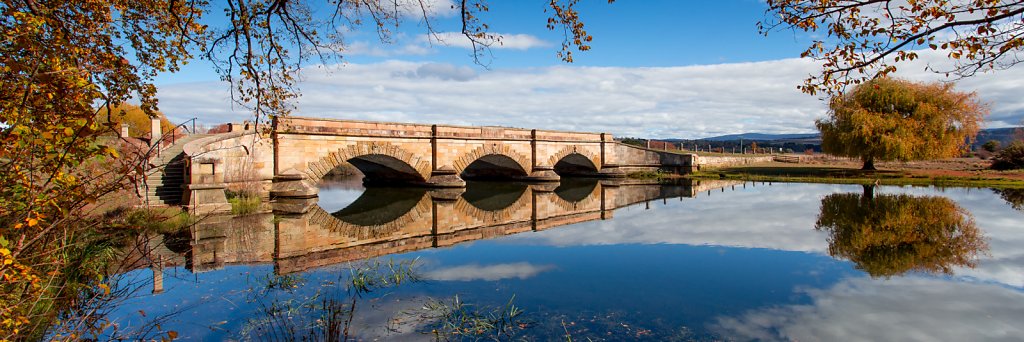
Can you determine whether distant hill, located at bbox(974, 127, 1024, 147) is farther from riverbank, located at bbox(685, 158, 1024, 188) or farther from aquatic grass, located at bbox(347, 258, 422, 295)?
aquatic grass, located at bbox(347, 258, 422, 295)

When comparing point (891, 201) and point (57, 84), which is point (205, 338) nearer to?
point (57, 84)

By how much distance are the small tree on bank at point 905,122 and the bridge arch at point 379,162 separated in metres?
19.6

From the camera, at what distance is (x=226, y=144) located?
15.9 metres

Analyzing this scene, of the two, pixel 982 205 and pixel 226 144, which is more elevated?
pixel 226 144

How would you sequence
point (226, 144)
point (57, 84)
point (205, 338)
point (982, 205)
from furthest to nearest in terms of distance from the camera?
1. point (982, 205)
2. point (226, 144)
3. point (205, 338)
4. point (57, 84)

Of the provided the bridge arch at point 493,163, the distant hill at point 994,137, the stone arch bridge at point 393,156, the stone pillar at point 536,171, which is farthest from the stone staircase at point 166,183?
the distant hill at point 994,137

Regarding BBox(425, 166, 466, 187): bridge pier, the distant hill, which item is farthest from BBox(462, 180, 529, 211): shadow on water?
the distant hill

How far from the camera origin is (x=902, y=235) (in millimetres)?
11945

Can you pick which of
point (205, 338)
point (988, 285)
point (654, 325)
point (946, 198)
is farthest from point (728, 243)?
point (946, 198)

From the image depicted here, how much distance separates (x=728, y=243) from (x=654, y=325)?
20.1 ft

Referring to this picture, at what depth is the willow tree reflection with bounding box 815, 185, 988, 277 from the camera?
9570 mm

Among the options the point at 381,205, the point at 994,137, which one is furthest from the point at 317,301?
the point at 994,137

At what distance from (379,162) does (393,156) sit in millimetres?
1864

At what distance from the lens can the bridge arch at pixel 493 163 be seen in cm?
2518
